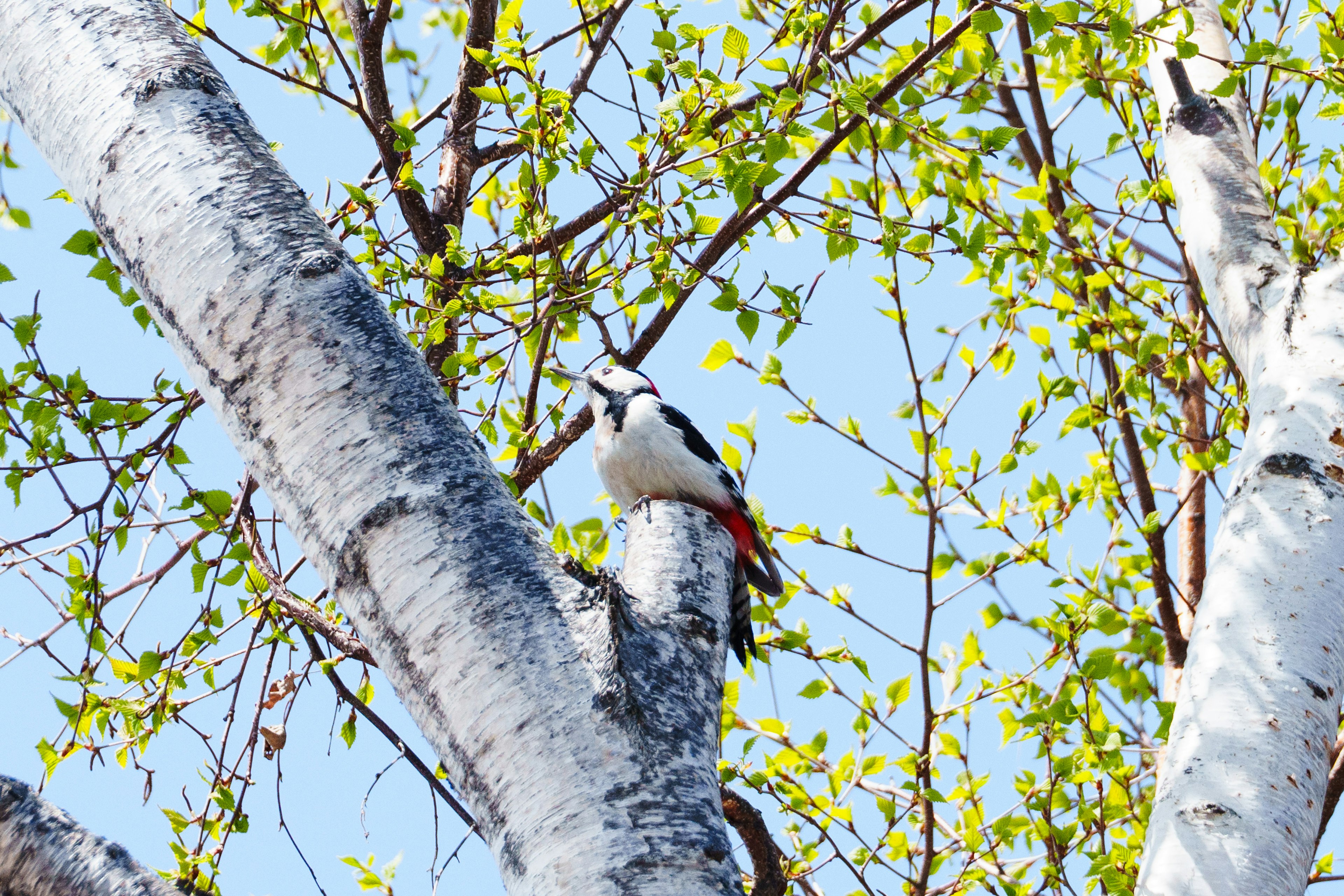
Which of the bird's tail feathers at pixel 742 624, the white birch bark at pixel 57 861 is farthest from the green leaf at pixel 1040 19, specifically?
the white birch bark at pixel 57 861

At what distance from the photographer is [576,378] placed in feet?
12.7

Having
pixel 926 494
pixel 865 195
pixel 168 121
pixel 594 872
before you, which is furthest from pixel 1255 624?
pixel 168 121

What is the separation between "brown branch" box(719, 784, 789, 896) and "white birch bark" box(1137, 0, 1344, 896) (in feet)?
4.48

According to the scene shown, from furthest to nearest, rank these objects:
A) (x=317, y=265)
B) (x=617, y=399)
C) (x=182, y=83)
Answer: (x=617, y=399)
(x=182, y=83)
(x=317, y=265)

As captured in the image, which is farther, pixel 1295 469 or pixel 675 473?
pixel 675 473

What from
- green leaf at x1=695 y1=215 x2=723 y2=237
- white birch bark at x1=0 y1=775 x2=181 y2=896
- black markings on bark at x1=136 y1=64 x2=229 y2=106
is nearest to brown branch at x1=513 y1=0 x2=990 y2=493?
green leaf at x1=695 y1=215 x2=723 y2=237

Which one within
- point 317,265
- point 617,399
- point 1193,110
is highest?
point 1193,110

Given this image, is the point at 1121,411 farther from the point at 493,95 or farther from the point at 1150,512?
the point at 493,95

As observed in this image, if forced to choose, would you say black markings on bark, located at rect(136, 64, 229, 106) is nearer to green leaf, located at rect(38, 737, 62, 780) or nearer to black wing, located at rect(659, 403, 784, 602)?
black wing, located at rect(659, 403, 784, 602)

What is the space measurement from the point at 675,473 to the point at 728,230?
2.48ft

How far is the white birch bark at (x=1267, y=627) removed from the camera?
1.79 metres

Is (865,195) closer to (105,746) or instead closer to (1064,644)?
(1064,644)

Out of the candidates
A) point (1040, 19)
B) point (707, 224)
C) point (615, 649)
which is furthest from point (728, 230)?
point (615, 649)

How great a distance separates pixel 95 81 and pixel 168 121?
16 centimetres
